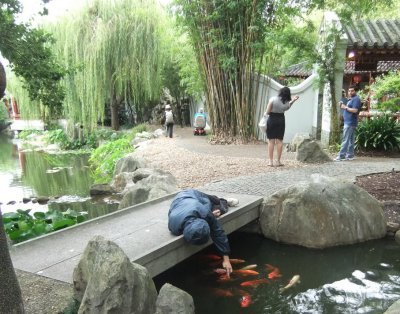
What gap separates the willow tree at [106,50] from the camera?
1461 cm

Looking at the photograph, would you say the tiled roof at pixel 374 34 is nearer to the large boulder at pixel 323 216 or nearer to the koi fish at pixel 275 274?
the large boulder at pixel 323 216

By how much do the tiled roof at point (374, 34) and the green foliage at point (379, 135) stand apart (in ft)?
6.05

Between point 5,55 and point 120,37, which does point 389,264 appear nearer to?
point 5,55

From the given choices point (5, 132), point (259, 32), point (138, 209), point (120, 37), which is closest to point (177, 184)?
point (138, 209)

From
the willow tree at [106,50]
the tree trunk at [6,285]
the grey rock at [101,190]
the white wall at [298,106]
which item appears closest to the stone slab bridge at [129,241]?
the tree trunk at [6,285]

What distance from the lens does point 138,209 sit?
5.24 meters

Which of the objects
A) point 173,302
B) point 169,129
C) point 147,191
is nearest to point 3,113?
point 169,129

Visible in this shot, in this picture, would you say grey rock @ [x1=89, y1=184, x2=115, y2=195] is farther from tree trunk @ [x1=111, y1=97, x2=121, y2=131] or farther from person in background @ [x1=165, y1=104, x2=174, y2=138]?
tree trunk @ [x1=111, y1=97, x2=121, y2=131]

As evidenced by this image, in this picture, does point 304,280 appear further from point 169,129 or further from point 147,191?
point 169,129

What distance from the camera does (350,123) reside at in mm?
8102

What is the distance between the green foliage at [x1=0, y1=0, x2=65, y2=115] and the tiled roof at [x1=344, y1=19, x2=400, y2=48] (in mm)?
7106

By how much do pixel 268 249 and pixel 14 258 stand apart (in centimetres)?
285

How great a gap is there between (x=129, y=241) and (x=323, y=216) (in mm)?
2353

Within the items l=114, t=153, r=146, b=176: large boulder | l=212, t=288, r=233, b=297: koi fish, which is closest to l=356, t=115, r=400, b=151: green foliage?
l=114, t=153, r=146, b=176: large boulder
